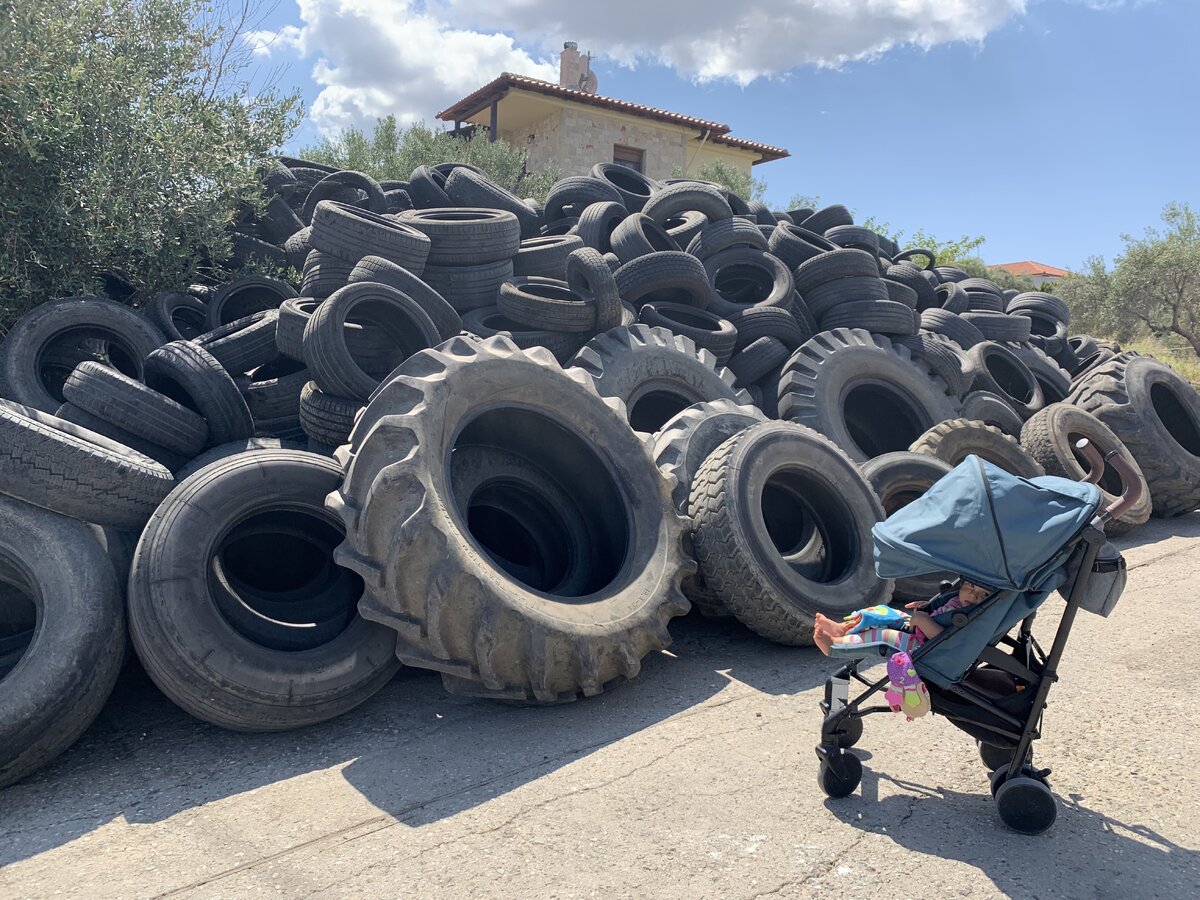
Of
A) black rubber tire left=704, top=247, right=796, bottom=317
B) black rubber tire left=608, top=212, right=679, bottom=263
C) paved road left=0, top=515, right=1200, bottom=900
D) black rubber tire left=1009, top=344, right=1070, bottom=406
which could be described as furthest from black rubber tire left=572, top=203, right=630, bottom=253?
paved road left=0, top=515, right=1200, bottom=900

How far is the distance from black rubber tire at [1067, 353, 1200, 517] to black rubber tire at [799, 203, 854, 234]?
5.18 metres

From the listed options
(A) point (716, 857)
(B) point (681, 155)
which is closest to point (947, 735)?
(A) point (716, 857)

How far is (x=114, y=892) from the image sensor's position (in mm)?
2871

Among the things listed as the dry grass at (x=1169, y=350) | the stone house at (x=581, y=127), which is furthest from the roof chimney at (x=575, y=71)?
the dry grass at (x=1169, y=350)

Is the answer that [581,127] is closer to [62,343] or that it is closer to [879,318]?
[879,318]

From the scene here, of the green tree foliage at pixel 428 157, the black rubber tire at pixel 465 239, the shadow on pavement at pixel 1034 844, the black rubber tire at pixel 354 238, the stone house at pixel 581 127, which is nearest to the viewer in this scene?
the shadow on pavement at pixel 1034 844

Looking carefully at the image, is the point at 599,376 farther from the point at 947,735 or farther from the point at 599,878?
the point at 599,878

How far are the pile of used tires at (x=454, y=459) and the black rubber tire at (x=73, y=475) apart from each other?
0.5 inches

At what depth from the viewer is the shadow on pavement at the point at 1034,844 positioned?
292 cm

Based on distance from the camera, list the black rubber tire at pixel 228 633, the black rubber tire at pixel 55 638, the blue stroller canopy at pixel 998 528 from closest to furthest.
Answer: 1. the blue stroller canopy at pixel 998 528
2. the black rubber tire at pixel 55 638
3. the black rubber tire at pixel 228 633

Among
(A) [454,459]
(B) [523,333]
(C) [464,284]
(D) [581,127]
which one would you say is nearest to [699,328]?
(B) [523,333]

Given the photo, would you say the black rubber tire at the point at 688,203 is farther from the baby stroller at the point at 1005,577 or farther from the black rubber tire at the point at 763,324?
the baby stroller at the point at 1005,577

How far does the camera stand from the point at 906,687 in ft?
10.5

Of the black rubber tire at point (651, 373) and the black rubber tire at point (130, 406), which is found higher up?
the black rubber tire at point (651, 373)
